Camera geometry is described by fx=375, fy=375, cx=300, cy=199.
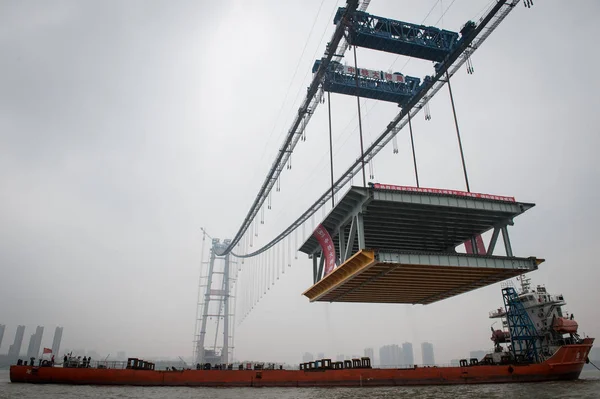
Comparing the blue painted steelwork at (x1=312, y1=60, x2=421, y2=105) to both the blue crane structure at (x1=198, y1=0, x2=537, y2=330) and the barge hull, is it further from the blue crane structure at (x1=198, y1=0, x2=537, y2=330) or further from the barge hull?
the barge hull

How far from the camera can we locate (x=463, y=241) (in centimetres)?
3747

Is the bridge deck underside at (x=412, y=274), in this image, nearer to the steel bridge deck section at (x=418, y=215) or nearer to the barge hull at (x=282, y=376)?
the steel bridge deck section at (x=418, y=215)

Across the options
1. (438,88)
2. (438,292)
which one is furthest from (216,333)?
(438,88)

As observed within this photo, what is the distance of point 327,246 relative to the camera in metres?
35.1

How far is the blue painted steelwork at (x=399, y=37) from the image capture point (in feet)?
117

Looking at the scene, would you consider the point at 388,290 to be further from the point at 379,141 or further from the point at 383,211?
the point at 379,141

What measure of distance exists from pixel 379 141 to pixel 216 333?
262 ft

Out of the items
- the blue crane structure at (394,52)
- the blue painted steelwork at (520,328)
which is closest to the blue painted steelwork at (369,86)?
the blue crane structure at (394,52)

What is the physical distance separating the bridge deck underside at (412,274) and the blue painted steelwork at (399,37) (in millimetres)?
21184

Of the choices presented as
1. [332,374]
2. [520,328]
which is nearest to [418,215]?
[332,374]

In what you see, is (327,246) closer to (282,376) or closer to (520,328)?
(282,376)

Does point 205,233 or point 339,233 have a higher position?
point 205,233

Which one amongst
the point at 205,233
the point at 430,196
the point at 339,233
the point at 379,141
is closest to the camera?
the point at 430,196

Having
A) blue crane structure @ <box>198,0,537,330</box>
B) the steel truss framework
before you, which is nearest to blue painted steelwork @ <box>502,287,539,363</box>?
blue crane structure @ <box>198,0,537,330</box>
